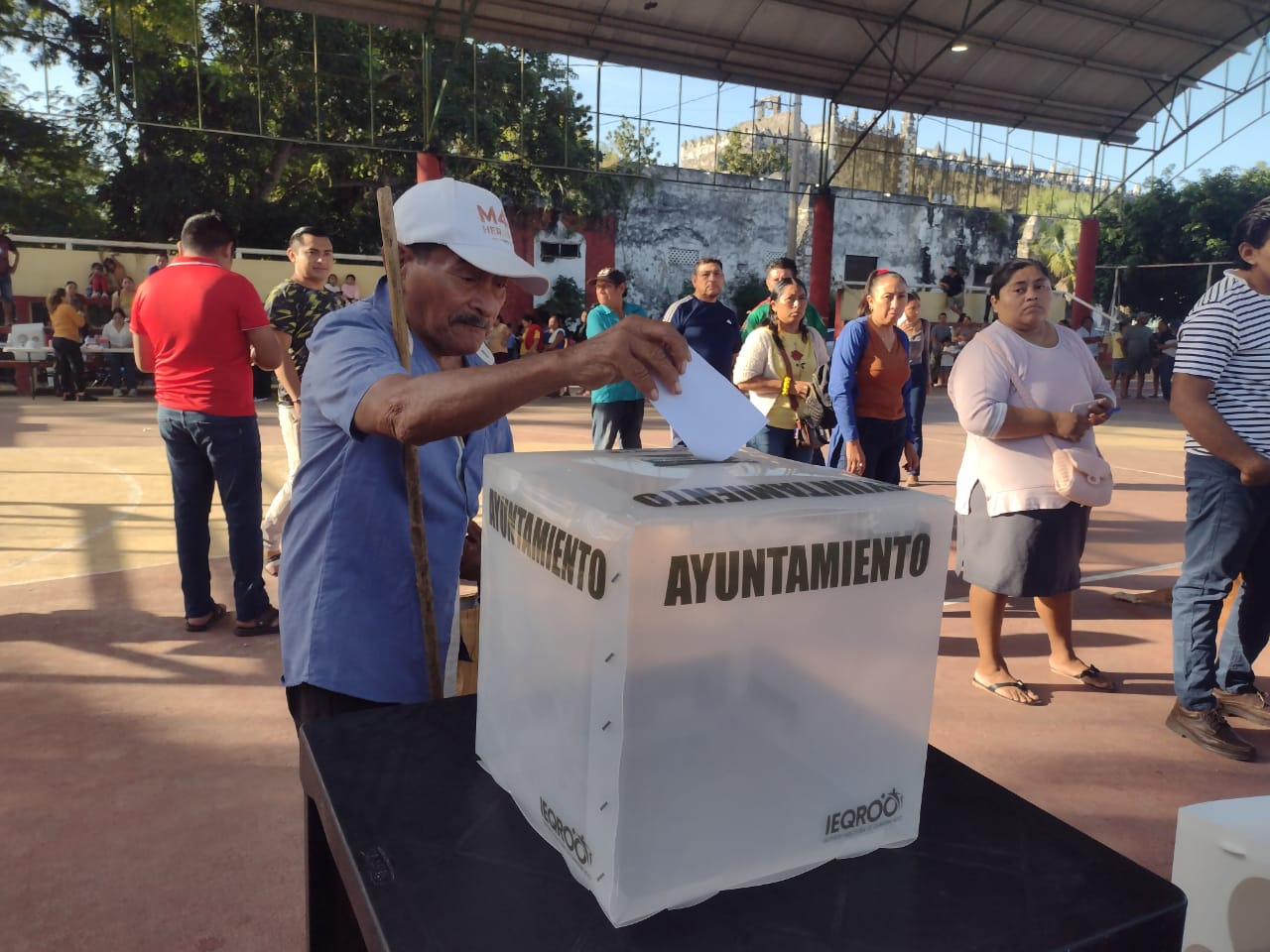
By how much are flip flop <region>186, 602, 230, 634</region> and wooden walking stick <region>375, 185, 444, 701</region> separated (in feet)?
10.4

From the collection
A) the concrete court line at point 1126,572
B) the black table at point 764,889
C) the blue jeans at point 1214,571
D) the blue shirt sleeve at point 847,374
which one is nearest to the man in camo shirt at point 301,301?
the blue shirt sleeve at point 847,374

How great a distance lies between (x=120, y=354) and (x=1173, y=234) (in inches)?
1195

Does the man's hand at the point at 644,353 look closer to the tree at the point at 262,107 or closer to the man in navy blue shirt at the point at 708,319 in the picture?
the man in navy blue shirt at the point at 708,319

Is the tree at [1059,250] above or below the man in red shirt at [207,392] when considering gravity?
above

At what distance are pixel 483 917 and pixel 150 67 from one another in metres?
22.1

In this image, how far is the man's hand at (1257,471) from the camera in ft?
9.63

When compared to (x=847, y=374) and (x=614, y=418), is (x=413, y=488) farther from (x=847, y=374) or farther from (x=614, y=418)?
(x=614, y=418)

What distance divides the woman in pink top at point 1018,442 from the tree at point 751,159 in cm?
2918

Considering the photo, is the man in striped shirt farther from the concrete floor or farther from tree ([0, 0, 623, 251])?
tree ([0, 0, 623, 251])

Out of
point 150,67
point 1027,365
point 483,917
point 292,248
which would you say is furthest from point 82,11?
point 483,917

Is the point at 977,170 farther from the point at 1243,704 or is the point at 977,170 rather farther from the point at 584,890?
the point at 584,890

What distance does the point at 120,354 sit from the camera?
14109 mm

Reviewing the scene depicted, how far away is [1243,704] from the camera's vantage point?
362cm

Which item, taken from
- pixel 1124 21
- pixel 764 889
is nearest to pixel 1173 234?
pixel 1124 21
